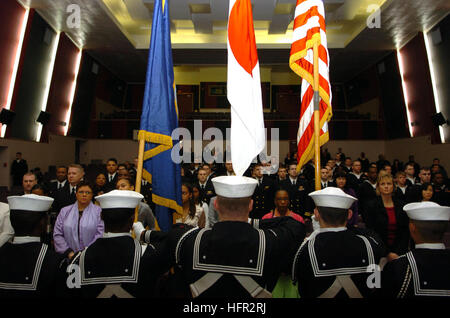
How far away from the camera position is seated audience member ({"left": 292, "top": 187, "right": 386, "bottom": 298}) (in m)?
1.70

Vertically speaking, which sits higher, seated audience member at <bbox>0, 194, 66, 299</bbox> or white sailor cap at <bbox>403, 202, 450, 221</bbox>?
white sailor cap at <bbox>403, 202, 450, 221</bbox>

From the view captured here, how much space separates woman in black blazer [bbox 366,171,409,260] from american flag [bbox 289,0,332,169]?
35.0 inches

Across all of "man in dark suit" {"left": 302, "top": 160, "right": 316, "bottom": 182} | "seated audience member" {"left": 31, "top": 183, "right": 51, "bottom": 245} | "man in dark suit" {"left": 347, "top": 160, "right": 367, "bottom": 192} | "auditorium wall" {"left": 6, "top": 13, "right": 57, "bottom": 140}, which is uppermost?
"auditorium wall" {"left": 6, "top": 13, "right": 57, "bottom": 140}

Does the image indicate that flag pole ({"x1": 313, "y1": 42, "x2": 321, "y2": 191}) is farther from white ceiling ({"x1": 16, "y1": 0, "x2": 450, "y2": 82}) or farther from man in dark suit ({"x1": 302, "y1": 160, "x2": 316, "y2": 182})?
white ceiling ({"x1": 16, "y1": 0, "x2": 450, "y2": 82})

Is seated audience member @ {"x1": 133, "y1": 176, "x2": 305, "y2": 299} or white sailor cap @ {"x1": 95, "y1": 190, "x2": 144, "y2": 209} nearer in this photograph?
seated audience member @ {"x1": 133, "y1": 176, "x2": 305, "y2": 299}

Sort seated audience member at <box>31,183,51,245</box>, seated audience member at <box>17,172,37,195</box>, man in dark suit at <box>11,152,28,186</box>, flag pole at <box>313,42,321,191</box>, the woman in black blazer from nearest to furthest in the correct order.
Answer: flag pole at <box>313,42,321,191</box> → the woman in black blazer → seated audience member at <box>31,183,51,245</box> → seated audience member at <box>17,172,37,195</box> → man in dark suit at <box>11,152,28,186</box>

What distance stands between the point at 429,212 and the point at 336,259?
60cm

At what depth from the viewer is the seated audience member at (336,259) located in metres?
1.70

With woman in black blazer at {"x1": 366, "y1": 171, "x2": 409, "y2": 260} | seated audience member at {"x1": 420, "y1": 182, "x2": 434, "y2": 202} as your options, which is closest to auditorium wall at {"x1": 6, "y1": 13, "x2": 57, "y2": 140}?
woman in black blazer at {"x1": 366, "y1": 171, "x2": 409, "y2": 260}

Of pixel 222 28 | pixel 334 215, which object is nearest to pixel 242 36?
pixel 334 215

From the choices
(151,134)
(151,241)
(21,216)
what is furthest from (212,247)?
(151,134)

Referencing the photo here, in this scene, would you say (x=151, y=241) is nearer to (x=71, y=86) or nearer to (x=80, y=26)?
(x=80, y=26)

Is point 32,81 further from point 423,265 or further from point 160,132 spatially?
point 423,265

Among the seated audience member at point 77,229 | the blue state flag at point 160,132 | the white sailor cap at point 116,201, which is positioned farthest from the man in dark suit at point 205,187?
the white sailor cap at point 116,201
